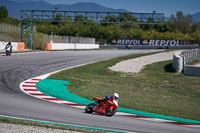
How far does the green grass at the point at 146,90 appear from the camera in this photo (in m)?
12.3

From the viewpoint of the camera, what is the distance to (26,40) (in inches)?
1960

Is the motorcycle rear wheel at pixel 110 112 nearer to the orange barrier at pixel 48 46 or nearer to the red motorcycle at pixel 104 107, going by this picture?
the red motorcycle at pixel 104 107

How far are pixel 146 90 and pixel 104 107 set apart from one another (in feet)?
20.3

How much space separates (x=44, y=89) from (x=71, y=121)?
598 centimetres

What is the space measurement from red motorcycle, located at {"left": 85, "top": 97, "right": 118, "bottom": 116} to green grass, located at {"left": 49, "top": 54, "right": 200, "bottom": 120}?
68.3 inches

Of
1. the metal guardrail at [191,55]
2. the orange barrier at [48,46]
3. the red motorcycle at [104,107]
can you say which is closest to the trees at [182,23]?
the orange barrier at [48,46]

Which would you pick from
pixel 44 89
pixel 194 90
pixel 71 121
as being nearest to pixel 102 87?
pixel 44 89

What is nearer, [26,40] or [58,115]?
[58,115]

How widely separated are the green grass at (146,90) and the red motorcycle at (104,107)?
1734mm

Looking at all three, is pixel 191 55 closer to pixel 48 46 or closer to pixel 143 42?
pixel 48 46

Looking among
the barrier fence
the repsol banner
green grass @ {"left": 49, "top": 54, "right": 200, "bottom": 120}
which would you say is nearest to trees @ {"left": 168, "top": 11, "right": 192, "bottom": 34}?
A: the repsol banner

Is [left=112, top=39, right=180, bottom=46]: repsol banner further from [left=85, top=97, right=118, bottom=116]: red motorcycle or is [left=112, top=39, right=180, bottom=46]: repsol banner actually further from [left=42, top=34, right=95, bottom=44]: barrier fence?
[left=85, top=97, right=118, bottom=116]: red motorcycle

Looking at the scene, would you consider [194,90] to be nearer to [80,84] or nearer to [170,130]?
[80,84]

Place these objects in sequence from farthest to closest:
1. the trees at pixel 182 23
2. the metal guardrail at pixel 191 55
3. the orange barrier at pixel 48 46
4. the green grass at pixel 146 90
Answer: the trees at pixel 182 23 < the orange barrier at pixel 48 46 < the metal guardrail at pixel 191 55 < the green grass at pixel 146 90
